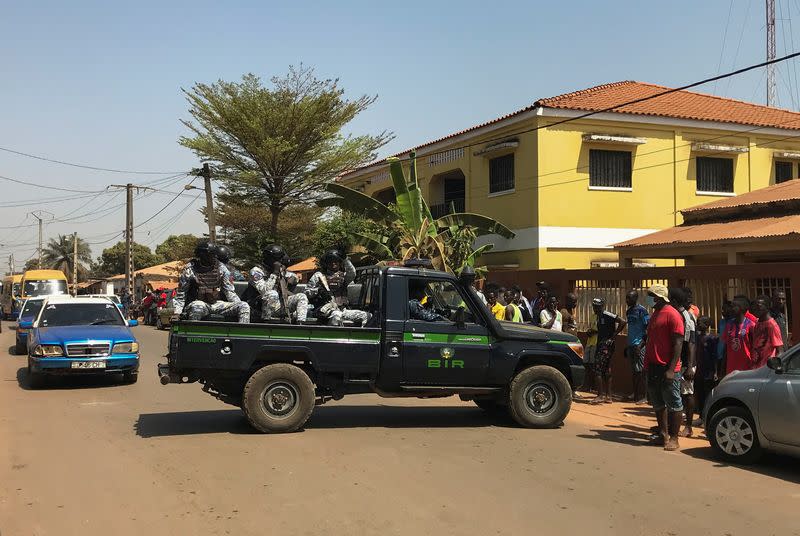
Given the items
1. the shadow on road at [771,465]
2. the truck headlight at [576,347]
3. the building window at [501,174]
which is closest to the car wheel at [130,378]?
the truck headlight at [576,347]

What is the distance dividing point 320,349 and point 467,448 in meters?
2.07

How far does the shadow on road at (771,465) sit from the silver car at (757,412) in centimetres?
11

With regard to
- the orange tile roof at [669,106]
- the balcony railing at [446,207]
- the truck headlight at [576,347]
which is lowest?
the truck headlight at [576,347]

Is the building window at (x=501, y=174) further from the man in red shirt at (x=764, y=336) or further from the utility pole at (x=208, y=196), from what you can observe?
the man in red shirt at (x=764, y=336)

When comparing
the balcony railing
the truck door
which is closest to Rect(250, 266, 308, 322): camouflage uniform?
the truck door

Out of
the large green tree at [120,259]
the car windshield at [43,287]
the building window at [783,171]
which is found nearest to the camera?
the building window at [783,171]

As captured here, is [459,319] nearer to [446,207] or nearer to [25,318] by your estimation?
[25,318]

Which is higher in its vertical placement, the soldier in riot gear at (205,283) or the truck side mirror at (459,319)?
the soldier in riot gear at (205,283)

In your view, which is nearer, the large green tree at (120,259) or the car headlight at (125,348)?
the car headlight at (125,348)

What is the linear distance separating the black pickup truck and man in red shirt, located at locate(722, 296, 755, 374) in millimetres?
1810

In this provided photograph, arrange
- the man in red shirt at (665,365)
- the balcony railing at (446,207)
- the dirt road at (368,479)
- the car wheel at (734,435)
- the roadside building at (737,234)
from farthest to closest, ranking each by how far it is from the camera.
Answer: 1. the balcony railing at (446,207)
2. the roadside building at (737,234)
3. the man in red shirt at (665,365)
4. the car wheel at (734,435)
5. the dirt road at (368,479)

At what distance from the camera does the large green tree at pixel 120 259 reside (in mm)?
83125

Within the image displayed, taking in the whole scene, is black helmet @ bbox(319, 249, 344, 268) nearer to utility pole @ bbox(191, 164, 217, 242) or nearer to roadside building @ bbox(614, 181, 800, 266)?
roadside building @ bbox(614, 181, 800, 266)

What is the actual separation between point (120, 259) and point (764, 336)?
88305 millimetres
